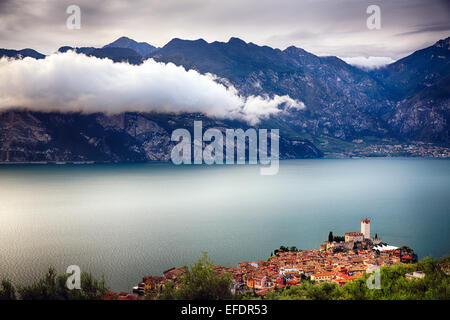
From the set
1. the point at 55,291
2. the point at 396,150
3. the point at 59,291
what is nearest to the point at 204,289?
the point at 55,291

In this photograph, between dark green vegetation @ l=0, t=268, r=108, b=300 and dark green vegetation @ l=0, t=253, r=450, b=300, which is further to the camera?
dark green vegetation @ l=0, t=268, r=108, b=300

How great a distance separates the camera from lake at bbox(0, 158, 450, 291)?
2406 centimetres

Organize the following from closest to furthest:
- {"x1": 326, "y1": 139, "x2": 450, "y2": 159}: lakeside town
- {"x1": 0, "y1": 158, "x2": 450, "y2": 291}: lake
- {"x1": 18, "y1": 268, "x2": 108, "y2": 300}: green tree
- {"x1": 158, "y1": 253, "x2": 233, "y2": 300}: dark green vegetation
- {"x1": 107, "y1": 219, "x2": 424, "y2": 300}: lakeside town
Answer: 1. {"x1": 158, "y1": 253, "x2": 233, "y2": 300}: dark green vegetation
2. {"x1": 18, "y1": 268, "x2": 108, "y2": 300}: green tree
3. {"x1": 107, "y1": 219, "x2": 424, "y2": 300}: lakeside town
4. {"x1": 0, "y1": 158, "x2": 450, "y2": 291}: lake
5. {"x1": 326, "y1": 139, "x2": 450, "y2": 159}: lakeside town

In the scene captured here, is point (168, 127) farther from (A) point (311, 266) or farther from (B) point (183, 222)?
(A) point (311, 266)

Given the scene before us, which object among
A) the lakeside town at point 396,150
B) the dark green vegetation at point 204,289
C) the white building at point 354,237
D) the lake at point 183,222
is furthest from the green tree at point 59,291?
the lakeside town at point 396,150

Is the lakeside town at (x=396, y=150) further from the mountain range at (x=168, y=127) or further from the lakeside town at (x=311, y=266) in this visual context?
the lakeside town at (x=311, y=266)

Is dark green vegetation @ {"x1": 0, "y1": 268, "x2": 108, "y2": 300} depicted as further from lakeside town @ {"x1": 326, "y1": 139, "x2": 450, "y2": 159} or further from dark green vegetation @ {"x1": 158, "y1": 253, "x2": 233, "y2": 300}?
lakeside town @ {"x1": 326, "y1": 139, "x2": 450, "y2": 159}

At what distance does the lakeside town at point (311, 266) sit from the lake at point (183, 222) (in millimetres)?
1861

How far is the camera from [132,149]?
447 feet

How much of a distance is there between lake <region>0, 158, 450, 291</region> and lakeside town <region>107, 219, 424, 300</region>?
186 cm

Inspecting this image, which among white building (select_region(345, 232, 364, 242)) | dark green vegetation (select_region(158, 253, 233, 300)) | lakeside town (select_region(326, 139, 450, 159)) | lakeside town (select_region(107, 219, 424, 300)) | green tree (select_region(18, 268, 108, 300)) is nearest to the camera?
dark green vegetation (select_region(158, 253, 233, 300))

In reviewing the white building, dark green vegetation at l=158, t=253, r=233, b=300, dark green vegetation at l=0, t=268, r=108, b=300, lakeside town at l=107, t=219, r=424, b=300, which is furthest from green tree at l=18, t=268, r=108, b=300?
the white building

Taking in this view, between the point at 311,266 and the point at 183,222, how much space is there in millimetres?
18534
